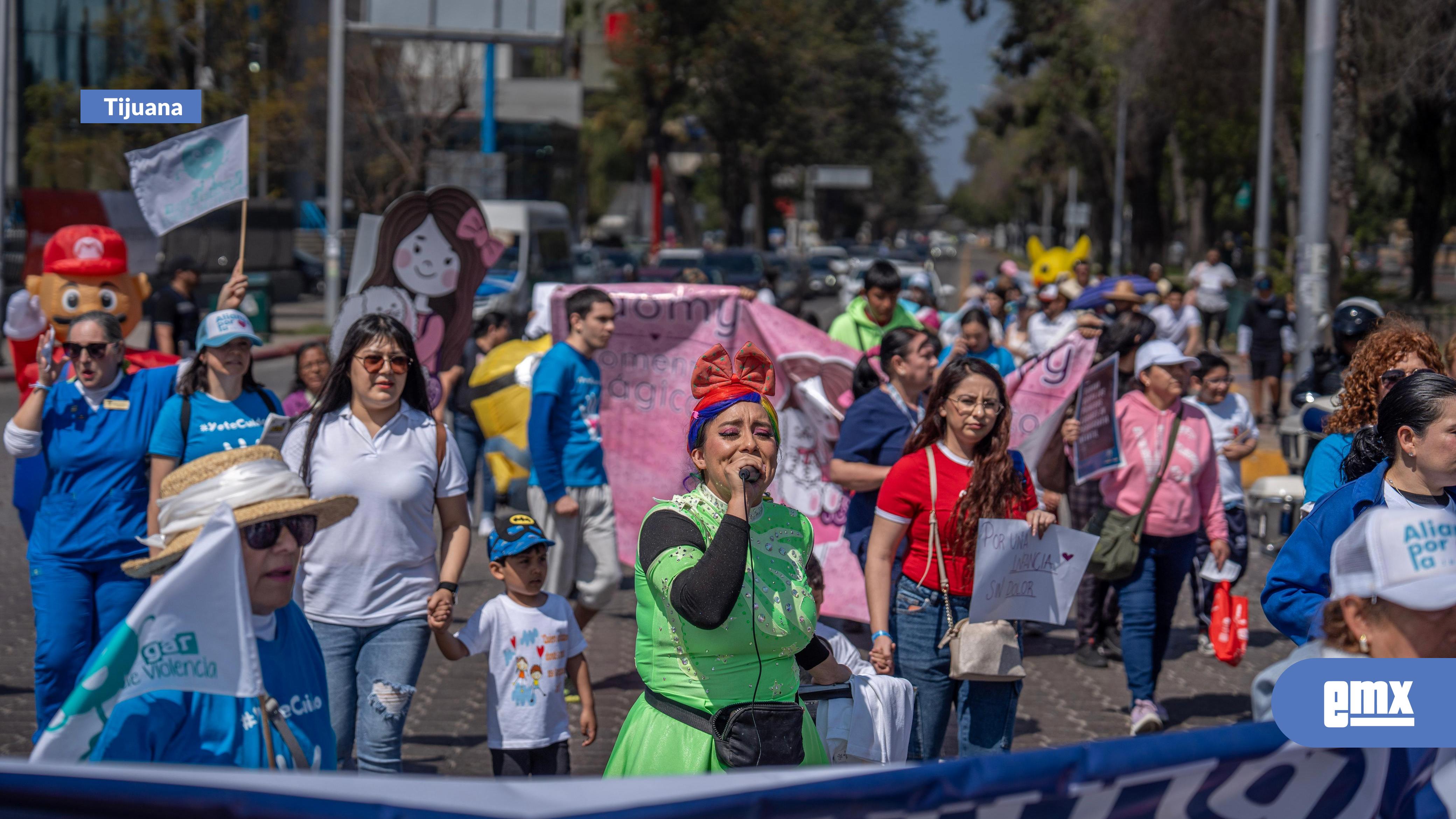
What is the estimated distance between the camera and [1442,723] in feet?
7.57

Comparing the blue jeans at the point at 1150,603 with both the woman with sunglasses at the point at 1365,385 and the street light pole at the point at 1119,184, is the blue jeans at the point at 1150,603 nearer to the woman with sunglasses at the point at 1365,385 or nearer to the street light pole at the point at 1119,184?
the woman with sunglasses at the point at 1365,385

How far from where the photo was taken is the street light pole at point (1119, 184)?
41.8 meters

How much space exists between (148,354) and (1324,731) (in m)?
5.05

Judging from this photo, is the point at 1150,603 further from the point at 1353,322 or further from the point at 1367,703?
the point at 1367,703

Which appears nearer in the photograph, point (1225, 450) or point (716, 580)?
point (716, 580)

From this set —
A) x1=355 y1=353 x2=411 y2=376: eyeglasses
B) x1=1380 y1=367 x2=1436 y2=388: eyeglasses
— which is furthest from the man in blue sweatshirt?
x1=1380 y1=367 x2=1436 y2=388: eyeglasses

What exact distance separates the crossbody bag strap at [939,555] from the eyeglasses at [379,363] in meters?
1.75

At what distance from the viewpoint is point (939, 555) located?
4.79m

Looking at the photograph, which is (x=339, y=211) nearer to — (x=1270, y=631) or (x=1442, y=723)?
(x=1270, y=631)

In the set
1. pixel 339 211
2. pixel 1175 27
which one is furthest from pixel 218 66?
pixel 1175 27

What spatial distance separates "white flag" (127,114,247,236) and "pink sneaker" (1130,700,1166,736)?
4.51 metres

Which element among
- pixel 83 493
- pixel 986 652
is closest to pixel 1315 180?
pixel 986 652

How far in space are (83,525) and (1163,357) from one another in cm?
441

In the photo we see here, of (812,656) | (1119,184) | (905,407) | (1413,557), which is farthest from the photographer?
(1119,184)
